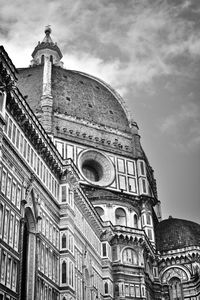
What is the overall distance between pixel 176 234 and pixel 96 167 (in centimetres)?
1372

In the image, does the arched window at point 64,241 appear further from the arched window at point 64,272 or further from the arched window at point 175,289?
the arched window at point 175,289

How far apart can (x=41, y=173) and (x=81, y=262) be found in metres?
10.1

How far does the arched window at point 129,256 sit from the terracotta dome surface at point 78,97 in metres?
20.3

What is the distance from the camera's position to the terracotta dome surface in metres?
65.8

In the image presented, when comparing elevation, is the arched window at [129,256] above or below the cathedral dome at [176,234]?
below

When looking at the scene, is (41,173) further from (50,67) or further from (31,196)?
(50,67)

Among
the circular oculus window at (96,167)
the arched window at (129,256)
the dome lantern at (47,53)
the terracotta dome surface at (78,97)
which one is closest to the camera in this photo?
→ the arched window at (129,256)

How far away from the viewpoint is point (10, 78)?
3027 cm

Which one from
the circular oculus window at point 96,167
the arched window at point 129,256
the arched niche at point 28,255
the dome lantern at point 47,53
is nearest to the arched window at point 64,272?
the arched niche at point 28,255

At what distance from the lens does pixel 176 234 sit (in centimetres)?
6322

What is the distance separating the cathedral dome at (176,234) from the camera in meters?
61.3

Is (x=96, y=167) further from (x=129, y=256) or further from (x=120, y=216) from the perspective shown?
(x=129, y=256)

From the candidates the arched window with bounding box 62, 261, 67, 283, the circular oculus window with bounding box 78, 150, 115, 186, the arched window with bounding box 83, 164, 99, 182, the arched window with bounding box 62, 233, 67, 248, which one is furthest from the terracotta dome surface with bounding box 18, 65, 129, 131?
the arched window with bounding box 62, 261, 67, 283

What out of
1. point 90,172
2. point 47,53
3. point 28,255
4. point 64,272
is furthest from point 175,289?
point 47,53
